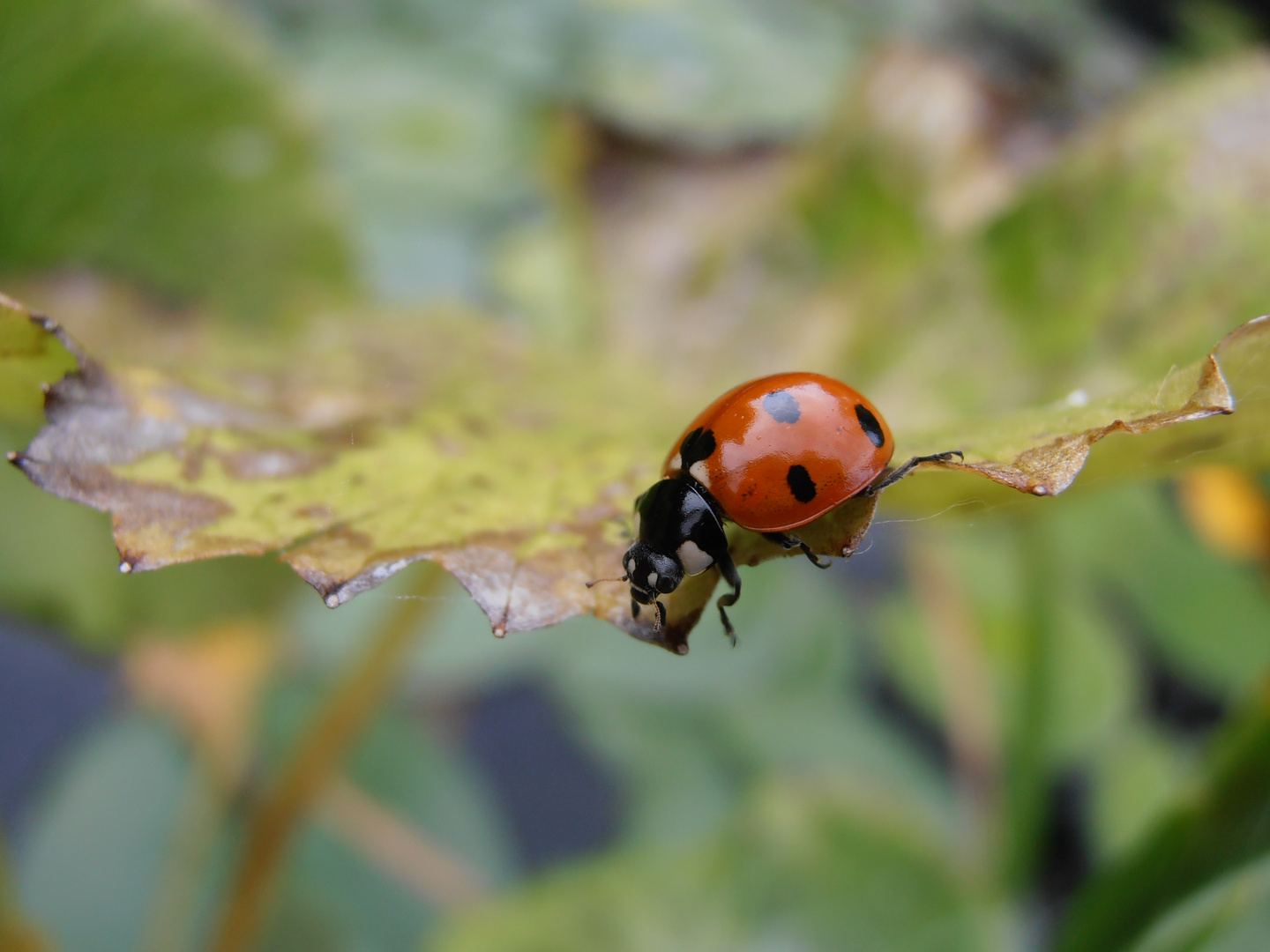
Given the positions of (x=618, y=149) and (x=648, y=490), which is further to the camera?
(x=618, y=149)

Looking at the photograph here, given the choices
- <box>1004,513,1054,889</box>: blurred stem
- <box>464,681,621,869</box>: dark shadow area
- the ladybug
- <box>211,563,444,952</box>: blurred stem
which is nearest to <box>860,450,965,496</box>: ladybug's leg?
the ladybug

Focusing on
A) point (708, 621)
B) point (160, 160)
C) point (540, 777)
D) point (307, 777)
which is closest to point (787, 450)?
point (307, 777)

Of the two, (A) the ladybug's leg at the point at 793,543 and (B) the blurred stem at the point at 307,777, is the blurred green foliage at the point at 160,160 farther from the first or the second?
(A) the ladybug's leg at the point at 793,543

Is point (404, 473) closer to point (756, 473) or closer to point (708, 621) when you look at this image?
point (756, 473)

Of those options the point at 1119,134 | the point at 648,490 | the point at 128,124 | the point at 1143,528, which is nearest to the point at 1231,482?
the point at 1143,528

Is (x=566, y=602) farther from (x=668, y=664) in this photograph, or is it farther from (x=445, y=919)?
(x=668, y=664)

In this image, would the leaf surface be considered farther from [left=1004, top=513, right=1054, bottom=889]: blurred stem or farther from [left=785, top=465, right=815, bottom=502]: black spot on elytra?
[left=1004, top=513, right=1054, bottom=889]: blurred stem
